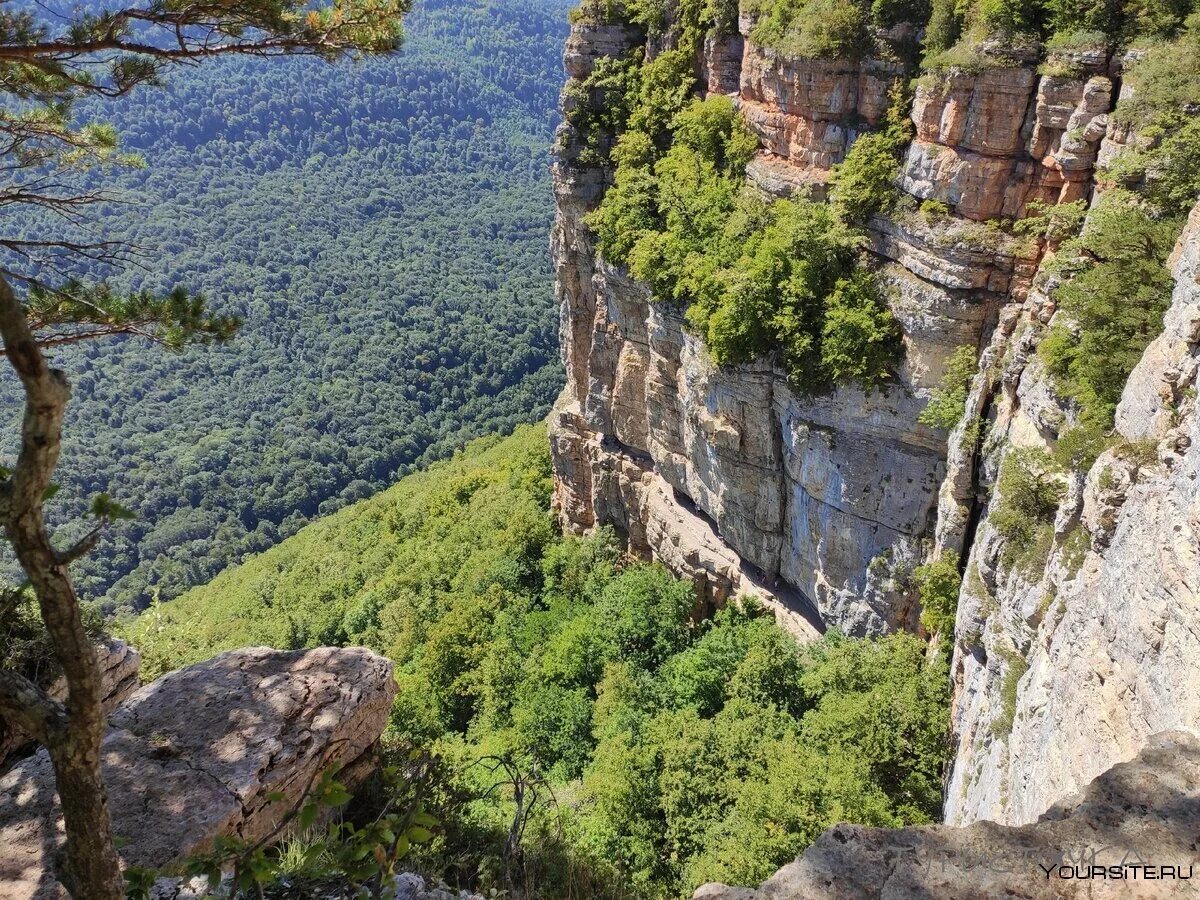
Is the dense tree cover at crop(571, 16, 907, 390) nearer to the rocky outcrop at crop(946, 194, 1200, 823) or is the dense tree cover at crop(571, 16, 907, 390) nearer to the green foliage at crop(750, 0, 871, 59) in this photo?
the green foliage at crop(750, 0, 871, 59)

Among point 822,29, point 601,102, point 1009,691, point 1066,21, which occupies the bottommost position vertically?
point 1009,691

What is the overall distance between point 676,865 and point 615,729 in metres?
5.24

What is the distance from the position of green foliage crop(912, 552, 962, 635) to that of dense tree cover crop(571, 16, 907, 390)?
4.43 meters

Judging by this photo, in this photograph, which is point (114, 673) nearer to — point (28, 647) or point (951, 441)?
point (28, 647)

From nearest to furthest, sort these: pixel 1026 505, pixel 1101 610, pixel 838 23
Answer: pixel 1101 610 → pixel 1026 505 → pixel 838 23

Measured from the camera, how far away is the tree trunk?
11.5 ft

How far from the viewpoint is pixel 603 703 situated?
22.0 meters

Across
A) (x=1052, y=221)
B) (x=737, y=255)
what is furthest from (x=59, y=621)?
(x=737, y=255)

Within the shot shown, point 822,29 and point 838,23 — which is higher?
point 838,23

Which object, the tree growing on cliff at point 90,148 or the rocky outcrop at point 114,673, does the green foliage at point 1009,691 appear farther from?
the rocky outcrop at point 114,673

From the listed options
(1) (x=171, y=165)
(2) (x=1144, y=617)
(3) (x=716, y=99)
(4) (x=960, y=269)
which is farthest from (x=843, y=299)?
(1) (x=171, y=165)

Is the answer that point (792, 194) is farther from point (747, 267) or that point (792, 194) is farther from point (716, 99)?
point (716, 99)

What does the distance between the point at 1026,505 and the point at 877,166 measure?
848cm

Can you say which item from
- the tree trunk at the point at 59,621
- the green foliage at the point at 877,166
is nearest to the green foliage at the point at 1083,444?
the green foliage at the point at 877,166
